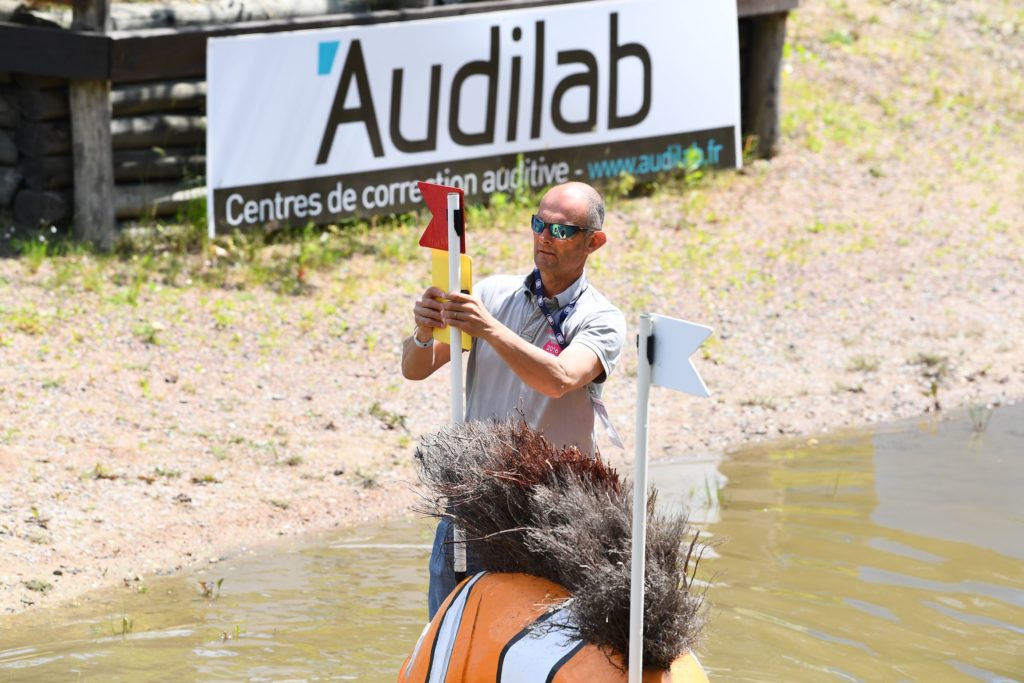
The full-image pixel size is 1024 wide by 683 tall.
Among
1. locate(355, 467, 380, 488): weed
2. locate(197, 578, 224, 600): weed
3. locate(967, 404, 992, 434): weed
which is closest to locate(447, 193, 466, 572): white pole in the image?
locate(197, 578, 224, 600): weed

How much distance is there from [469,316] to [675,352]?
85cm

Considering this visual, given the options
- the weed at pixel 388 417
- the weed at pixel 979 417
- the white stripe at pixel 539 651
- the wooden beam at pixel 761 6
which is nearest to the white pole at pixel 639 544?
the white stripe at pixel 539 651

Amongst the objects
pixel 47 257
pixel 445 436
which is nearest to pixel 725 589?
pixel 445 436

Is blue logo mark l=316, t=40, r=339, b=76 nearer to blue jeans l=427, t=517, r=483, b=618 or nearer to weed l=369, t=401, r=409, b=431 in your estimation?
weed l=369, t=401, r=409, b=431

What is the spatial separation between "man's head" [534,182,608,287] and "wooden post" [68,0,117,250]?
234 inches

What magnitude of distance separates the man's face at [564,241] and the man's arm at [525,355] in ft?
0.94

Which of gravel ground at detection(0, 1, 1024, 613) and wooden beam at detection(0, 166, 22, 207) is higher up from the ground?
wooden beam at detection(0, 166, 22, 207)

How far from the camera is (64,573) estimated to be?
21.1 ft

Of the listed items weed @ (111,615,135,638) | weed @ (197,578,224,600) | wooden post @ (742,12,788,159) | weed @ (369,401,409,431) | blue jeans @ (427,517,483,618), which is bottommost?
weed @ (111,615,135,638)

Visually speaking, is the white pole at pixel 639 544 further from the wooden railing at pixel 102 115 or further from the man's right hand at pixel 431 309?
the wooden railing at pixel 102 115

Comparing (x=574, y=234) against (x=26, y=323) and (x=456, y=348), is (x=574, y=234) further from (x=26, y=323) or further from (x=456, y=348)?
(x=26, y=323)

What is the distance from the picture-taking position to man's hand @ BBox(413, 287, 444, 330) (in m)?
4.55

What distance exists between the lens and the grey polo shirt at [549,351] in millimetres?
4605

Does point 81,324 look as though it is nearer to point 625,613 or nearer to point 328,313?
point 328,313
